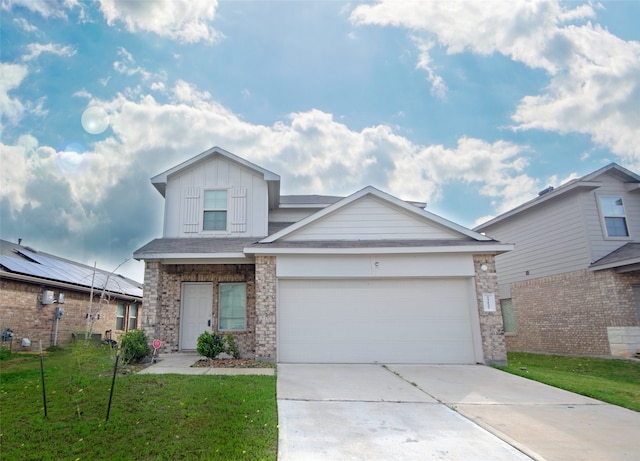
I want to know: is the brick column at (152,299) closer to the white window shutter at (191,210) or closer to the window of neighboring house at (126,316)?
the white window shutter at (191,210)

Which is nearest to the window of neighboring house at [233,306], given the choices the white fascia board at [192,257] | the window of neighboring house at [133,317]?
the white fascia board at [192,257]

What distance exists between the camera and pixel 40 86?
1003cm

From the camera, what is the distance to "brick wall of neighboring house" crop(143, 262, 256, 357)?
11.2m

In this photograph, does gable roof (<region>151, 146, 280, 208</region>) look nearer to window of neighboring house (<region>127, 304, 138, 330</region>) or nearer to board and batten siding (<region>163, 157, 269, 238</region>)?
board and batten siding (<region>163, 157, 269, 238</region>)

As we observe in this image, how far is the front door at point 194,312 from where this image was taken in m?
11.8

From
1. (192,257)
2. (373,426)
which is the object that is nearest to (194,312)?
(192,257)

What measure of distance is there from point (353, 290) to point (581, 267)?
8828 millimetres

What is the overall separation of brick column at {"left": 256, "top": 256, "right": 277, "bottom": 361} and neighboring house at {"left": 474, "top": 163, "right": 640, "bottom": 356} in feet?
35.4

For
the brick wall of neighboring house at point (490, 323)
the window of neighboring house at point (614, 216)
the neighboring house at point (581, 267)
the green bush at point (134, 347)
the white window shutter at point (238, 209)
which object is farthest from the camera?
the window of neighboring house at point (614, 216)

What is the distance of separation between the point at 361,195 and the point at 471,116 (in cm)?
591

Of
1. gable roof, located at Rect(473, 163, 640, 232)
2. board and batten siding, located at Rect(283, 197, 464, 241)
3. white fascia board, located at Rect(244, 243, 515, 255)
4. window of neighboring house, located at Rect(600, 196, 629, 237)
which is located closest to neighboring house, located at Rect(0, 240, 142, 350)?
white fascia board, located at Rect(244, 243, 515, 255)

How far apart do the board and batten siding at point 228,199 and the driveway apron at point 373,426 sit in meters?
6.14

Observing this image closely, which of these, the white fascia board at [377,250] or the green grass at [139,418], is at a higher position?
the white fascia board at [377,250]

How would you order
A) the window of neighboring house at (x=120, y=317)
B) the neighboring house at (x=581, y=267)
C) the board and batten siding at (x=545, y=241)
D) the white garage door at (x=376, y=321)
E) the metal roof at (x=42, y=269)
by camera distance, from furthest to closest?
the window of neighboring house at (x=120, y=317)
the board and batten siding at (x=545, y=241)
the neighboring house at (x=581, y=267)
the metal roof at (x=42, y=269)
the white garage door at (x=376, y=321)
